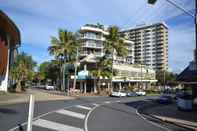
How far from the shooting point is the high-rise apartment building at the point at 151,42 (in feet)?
485

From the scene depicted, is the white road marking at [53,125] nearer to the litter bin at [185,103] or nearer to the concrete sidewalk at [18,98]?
the concrete sidewalk at [18,98]

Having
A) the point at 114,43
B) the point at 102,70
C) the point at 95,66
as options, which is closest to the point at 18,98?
the point at 102,70

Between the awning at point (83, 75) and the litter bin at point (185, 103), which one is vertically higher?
the awning at point (83, 75)

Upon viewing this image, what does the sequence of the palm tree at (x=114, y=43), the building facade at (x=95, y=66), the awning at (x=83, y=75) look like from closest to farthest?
the palm tree at (x=114, y=43) < the awning at (x=83, y=75) < the building facade at (x=95, y=66)

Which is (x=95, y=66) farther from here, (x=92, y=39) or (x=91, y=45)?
(x=92, y=39)

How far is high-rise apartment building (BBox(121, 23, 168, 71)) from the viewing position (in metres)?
148

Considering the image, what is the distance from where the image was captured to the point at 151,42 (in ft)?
499

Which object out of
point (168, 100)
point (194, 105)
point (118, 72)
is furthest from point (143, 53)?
point (194, 105)

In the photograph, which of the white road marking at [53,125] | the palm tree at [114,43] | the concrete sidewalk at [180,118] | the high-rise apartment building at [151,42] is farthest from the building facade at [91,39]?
the white road marking at [53,125]

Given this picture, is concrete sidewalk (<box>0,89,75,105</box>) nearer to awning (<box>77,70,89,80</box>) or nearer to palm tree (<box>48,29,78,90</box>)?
awning (<box>77,70,89,80</box>)

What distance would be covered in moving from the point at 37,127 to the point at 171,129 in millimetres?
6884

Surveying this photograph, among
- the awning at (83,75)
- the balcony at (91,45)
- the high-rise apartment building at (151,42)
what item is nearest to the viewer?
the awning at (83,75)

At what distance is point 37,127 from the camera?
14570 mm

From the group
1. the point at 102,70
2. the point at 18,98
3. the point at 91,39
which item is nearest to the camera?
the point at 18,98
